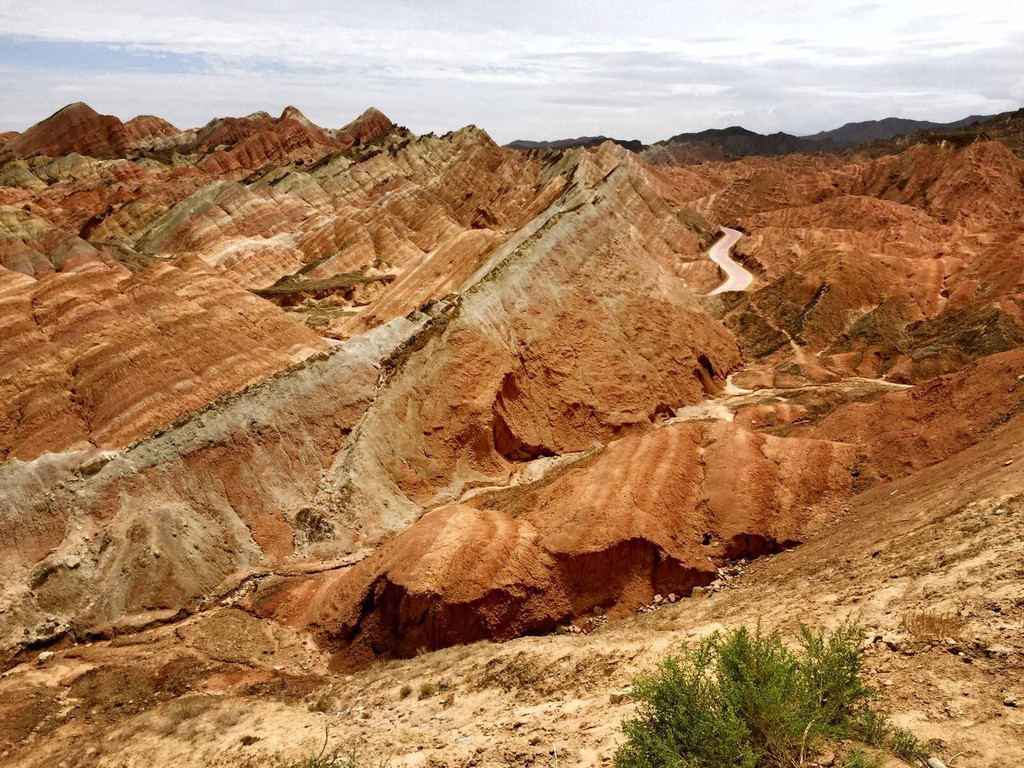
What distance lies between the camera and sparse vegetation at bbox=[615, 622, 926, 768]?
7.59m

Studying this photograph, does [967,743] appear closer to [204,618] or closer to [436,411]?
[204,618]

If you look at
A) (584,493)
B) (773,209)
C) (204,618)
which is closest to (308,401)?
(204,618)

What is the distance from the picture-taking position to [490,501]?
23094mm

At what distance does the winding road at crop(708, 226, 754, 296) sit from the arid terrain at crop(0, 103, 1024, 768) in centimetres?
487

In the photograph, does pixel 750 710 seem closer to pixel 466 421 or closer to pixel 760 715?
pixel 760 715

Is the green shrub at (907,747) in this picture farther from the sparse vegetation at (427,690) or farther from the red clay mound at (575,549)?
the red clay mound at (575,549)

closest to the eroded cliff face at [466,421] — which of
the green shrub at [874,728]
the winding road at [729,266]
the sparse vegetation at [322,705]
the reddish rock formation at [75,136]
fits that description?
the winding road at [729,266]

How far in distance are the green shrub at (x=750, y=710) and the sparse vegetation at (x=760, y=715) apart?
0.01 meters

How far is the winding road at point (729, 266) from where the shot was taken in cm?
5184

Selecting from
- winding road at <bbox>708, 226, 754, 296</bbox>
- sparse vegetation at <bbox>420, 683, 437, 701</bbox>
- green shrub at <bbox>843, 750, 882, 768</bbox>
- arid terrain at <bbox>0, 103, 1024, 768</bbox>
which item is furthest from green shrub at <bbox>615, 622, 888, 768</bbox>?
winding road at <bbox>708, 226, 754, 296</bbox>

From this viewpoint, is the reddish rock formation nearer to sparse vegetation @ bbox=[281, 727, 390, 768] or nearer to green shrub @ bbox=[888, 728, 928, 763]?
sparse vegetation @ bbox=[281, 727, 390, 768]

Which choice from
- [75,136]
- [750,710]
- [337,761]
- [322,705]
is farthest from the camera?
[75,136]

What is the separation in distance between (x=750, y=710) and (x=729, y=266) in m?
53.6

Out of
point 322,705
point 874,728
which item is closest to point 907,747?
point 874,728
